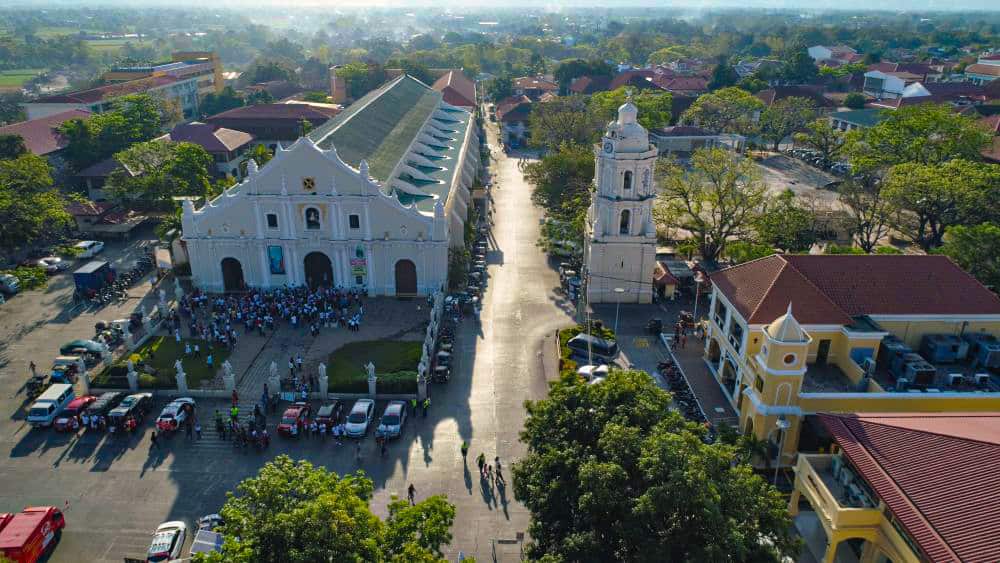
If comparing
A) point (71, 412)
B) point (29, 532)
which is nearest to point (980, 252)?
point (29, 532)

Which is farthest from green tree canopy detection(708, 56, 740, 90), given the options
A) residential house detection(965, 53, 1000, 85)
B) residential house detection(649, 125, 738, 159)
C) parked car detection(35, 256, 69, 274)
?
parked car detection(35, 256, 69, 274)

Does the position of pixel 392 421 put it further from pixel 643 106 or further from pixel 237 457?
pixel 643 106

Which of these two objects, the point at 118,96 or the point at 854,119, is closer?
the point at 118,96

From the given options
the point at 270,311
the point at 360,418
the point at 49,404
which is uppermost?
the point at 270,311

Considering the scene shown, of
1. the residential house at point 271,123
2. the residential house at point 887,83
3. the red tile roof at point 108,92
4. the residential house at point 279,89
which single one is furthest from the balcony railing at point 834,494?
the residential house at point 279,89

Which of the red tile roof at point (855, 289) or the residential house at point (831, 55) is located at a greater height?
the residential house at point (831, 55)

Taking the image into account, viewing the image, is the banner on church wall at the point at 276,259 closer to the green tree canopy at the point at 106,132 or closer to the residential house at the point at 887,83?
the green tree canopy at the point at 106,132

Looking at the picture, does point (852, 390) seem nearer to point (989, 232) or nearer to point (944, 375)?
point (944, 375)
